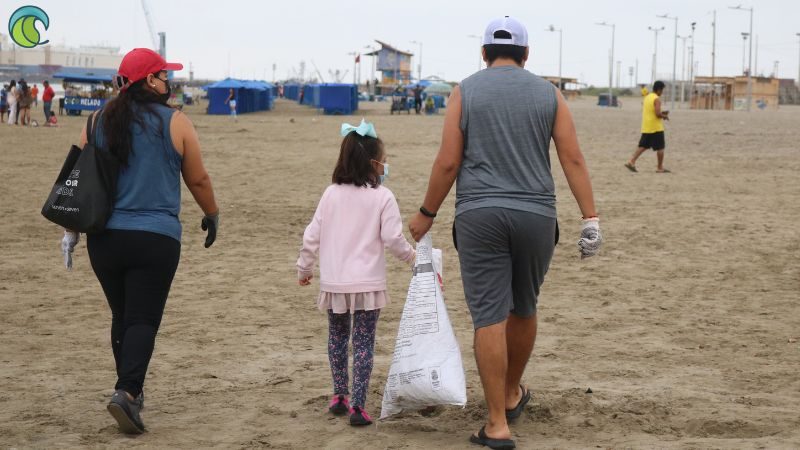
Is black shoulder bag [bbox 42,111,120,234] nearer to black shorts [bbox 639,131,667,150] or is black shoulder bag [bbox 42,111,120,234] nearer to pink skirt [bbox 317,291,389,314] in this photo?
pink skirt [bbox 317,291,389,314]

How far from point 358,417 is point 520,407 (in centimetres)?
77

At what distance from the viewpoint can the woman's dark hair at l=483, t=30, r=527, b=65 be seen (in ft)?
15.0

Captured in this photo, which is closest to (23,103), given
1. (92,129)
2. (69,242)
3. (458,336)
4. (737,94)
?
(458,336)

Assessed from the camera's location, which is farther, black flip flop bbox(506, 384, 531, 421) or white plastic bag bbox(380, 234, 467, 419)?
black flip flop bbox(506, 384, 531, 421)

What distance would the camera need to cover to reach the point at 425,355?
4.68 metres

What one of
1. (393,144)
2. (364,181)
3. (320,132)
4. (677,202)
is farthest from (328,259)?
(320,132)

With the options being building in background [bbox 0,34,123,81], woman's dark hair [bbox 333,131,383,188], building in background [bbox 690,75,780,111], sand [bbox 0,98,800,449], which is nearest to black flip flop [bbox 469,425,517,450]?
sand [bbox 0,98,800,449]

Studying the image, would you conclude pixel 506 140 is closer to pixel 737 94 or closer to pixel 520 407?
Result: pixel 520 407

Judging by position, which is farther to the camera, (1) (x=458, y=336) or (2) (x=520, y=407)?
(1) (x=458, y=336)

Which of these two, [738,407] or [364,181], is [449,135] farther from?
[738,407]

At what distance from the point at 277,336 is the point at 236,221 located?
17.8 feet

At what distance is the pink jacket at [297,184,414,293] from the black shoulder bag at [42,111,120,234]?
895 mm

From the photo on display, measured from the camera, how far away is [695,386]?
5.41 metres

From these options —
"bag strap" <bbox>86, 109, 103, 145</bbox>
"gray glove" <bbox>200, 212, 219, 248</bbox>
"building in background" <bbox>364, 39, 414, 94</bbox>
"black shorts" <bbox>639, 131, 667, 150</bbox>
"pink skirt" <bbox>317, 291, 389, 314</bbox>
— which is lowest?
"pink skirt" <bbox>317, 291, 389, 314</bbox>
